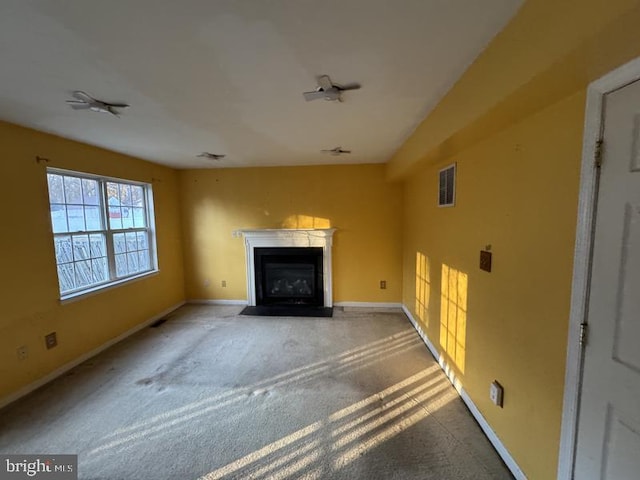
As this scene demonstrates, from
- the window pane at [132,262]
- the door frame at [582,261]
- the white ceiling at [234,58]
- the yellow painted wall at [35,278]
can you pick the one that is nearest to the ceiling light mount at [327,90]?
the white ceiling at [234,58]

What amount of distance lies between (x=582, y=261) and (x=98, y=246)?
418 centimetres

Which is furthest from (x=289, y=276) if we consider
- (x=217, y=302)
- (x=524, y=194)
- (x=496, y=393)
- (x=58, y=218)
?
(x=524, y=194)

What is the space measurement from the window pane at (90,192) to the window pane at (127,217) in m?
0.39

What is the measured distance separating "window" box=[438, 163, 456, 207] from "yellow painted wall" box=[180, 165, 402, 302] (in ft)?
5.15

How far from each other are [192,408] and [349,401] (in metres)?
1.22

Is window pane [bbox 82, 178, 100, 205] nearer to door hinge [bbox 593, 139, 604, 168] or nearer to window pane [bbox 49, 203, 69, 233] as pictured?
window pane [bbox 49, 203, 69, 233]

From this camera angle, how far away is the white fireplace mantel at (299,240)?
4316 millimetres

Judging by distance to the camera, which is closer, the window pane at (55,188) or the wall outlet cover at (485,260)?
the wall outlet cover at (485,260)

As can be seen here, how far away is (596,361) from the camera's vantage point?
Answer: 105cm

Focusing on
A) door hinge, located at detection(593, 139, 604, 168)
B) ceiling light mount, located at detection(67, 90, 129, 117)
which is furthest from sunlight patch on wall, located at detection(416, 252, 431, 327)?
ceiling light mount, located at detection(67, 90, 129, 117)

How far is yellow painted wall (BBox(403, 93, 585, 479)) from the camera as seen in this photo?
1217 mm

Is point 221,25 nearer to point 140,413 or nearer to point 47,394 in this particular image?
point 140,413

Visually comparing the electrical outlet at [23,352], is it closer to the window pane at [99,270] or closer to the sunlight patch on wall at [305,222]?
the window pane at [99,270]

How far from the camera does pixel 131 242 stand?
3693mm
